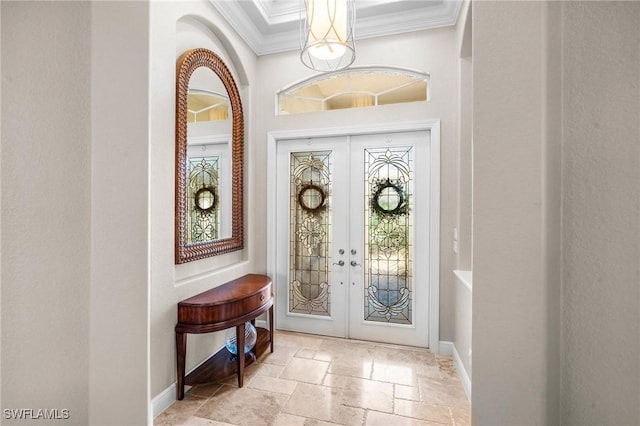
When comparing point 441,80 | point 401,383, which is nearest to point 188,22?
point 441,80

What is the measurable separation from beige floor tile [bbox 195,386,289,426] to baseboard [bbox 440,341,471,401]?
4.44ft

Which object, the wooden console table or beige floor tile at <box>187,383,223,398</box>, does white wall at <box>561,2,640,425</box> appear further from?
beige floor tile at <box>187,383,223,398</box>

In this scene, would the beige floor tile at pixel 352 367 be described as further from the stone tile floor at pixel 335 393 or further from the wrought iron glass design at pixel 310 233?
the wrought iron glass design at pixel 310 233

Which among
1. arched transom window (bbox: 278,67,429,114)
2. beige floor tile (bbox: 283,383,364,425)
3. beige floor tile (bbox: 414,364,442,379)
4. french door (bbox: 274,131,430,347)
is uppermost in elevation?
arched transom window (bbox: 278,67,429,114)

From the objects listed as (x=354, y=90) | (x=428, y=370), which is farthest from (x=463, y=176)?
(x=428, y=370)

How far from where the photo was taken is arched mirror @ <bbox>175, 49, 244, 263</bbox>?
221 centimetres

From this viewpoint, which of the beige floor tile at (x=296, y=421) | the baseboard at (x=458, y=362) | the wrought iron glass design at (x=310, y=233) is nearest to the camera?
the beige floor tile at (x=296, y=421)

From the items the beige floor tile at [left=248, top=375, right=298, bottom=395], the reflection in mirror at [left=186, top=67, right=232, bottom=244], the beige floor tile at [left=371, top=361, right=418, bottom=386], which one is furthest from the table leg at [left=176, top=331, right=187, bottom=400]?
the beige floor tile at [left=371, top=361, right=418, bottom=386]

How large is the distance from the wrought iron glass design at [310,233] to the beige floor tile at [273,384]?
981 mm

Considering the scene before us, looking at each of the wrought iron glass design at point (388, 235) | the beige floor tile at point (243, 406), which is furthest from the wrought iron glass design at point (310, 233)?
the beige floor tile at point (243, 406)

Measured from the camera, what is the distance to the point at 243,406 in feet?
6.62

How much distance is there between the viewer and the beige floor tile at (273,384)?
220cm

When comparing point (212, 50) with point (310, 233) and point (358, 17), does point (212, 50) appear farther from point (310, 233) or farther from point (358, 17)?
point (310, 233)

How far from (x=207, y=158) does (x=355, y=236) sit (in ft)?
5.45
